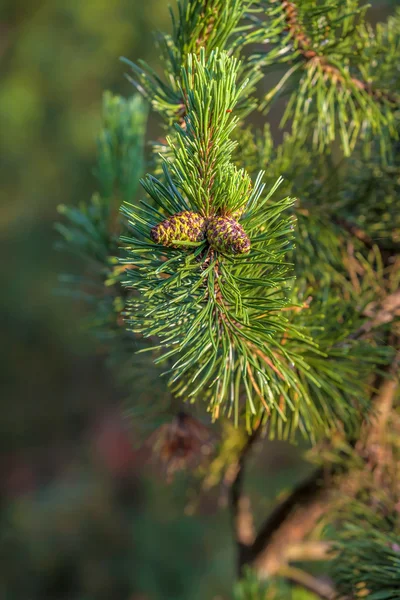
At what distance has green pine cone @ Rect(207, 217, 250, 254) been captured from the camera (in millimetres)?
320

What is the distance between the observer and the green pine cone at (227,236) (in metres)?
0.32

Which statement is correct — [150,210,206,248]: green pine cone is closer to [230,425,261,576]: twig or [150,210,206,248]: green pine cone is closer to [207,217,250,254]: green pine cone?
[207,217,250,254]: green pine cone

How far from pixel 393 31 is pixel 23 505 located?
2587 mm

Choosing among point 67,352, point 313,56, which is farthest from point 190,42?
point 67,352

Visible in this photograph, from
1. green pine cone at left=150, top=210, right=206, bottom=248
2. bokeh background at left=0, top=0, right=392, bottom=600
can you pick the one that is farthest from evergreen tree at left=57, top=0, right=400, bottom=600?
bokeh background at left=0, top=0, right=392, bottom=600

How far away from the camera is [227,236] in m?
0.32

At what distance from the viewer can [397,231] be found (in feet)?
1.65

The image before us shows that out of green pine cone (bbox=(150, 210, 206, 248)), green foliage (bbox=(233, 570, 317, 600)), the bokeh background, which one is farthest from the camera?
the bokeh background

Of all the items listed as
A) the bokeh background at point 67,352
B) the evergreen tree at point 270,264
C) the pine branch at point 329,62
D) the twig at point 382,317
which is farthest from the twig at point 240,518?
the bokeh background at point 67,352

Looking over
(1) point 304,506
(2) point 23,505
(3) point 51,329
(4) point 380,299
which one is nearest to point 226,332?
(4) point 380,299

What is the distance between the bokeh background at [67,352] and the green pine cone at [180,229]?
5.46ft

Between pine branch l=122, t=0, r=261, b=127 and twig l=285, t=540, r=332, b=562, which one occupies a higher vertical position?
pine branch l=122, t=0, r=261, b=127

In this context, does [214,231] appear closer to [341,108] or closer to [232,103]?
[232,103]

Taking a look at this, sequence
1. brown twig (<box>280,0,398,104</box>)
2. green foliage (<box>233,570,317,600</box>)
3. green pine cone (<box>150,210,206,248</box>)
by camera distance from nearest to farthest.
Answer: green pine cone (<box>150,210,206,248</box>) < brown twig (<box>280,0,398,104</box>) < green foliage (<box>233,570,317,600</box>)
